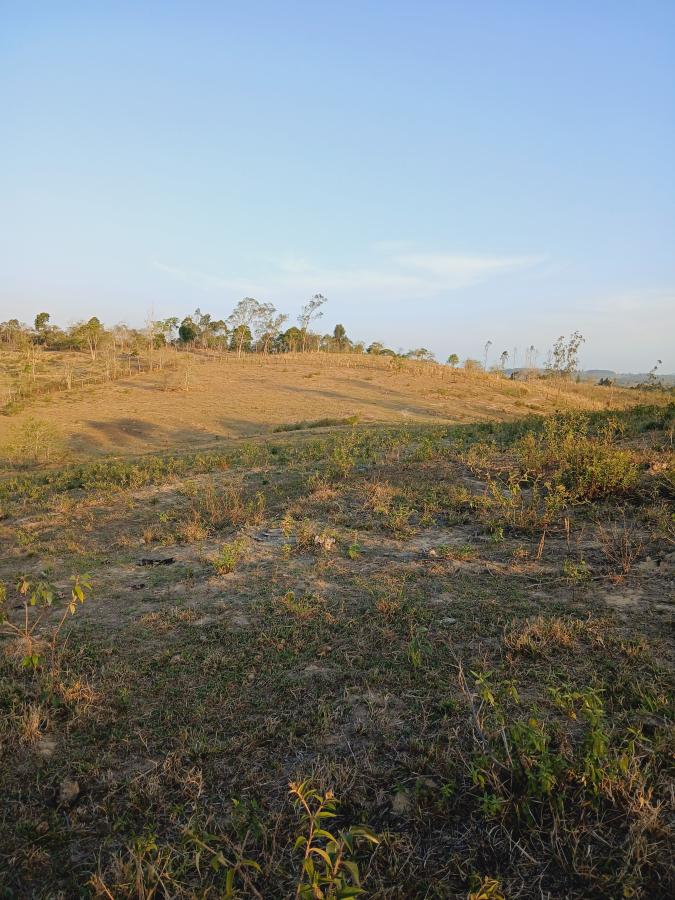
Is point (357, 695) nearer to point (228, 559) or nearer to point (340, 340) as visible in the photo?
point (228, 559)

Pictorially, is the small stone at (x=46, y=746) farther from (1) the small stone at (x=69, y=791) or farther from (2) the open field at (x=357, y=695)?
(1) the small stone at (x=69, y=791)

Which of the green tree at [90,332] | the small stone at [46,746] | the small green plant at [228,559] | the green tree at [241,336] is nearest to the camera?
the small stone at [46,746]

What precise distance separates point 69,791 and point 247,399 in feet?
114

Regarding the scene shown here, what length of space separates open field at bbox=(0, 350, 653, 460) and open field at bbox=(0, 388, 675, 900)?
49.6ft

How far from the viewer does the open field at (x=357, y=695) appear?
188 centimetres

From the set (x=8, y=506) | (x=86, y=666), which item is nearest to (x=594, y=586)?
(x=86, y=666)

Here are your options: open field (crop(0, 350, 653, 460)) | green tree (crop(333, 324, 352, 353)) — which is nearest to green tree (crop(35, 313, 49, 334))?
open field (crop(0, 350, 653, 460))

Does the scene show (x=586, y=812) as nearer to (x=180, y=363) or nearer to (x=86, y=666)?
(x=86, y=666)

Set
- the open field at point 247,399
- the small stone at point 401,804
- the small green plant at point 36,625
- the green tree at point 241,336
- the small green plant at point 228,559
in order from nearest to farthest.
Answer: the small stone at point 401,804, the small green plant at point 36,625, the small green plant at point 228,559, the open field at point 247,399, the green tree at point 241,336

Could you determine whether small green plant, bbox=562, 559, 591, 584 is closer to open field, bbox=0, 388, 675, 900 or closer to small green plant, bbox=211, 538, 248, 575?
open field, bbox=0, 388, 675, 900

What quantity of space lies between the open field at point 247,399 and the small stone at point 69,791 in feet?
58.9

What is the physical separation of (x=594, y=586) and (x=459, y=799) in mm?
2466

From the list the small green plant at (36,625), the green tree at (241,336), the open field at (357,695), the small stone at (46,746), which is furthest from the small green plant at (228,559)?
the green tree at (241,336)

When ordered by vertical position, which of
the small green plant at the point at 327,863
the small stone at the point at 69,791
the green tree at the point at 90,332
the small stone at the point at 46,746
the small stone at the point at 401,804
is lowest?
the small stone at the point at 46,746
